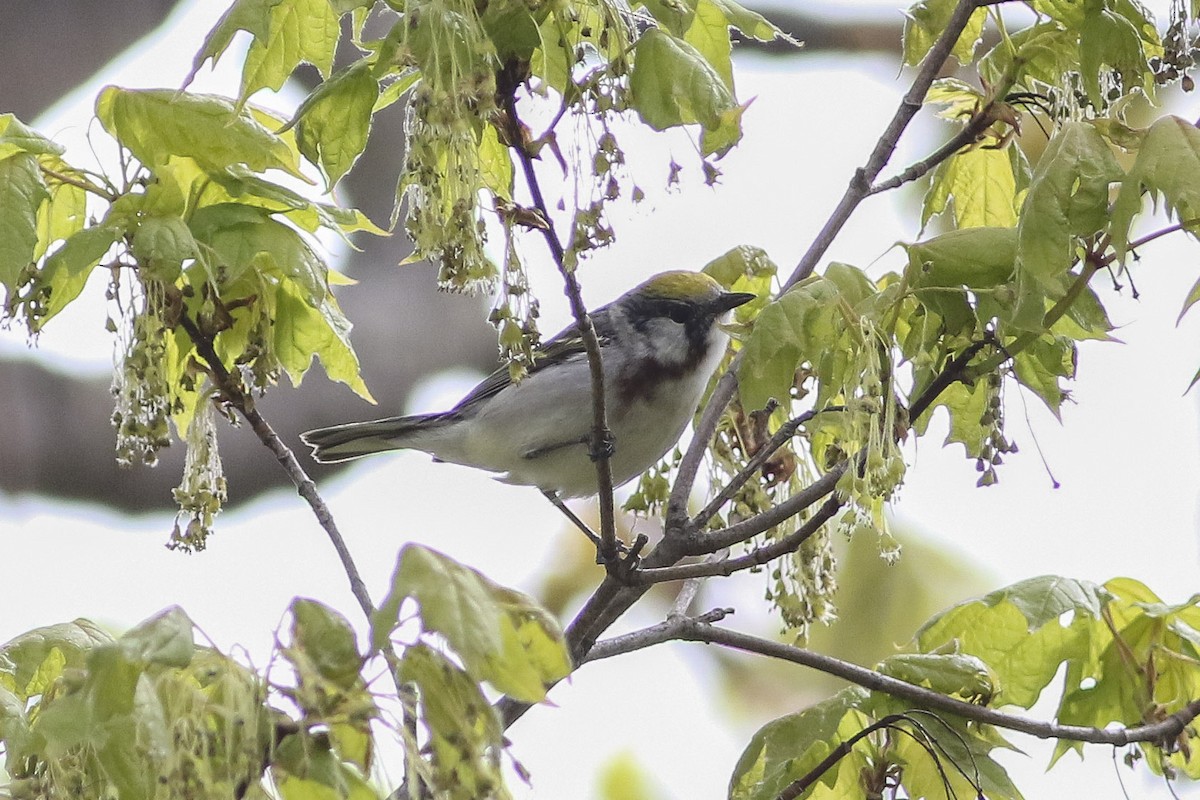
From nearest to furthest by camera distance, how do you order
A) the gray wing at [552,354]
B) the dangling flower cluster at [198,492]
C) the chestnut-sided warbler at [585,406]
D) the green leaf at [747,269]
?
the dangling flower cluster at [198,492], the green leaf at [747,269], the chestnut-sided warbler at [585,406], the gray wing at [552,354]

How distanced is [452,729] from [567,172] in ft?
2.52

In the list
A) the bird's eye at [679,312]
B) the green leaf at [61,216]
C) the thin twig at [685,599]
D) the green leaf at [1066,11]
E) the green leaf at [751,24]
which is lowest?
the thin twig at [685,599]

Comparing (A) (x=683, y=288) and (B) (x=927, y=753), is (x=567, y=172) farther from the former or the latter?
(A) (x=683, y=288)

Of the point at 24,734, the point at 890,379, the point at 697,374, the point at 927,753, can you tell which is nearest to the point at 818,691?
the point at 697,374

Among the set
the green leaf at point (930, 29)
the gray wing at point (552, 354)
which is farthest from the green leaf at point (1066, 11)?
the gray wing at point (552, 354)

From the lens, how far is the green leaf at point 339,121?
191 centimetres

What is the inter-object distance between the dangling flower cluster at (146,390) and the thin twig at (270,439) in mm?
62

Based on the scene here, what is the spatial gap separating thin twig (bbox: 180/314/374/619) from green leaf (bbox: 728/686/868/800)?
660mm

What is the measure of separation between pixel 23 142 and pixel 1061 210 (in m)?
1.50

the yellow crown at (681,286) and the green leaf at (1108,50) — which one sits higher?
the green leaf at (1108,50)

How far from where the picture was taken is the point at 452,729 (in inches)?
53.1

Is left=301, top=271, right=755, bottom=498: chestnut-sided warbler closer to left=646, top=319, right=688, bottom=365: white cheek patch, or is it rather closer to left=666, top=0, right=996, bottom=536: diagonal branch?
left=646, top=319, right=688, bottom=365: white cheek patch

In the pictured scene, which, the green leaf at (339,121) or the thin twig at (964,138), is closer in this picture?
the green leaf at (339,121)

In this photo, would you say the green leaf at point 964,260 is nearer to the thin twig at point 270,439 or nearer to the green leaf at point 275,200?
the green leaf at point 275,200
